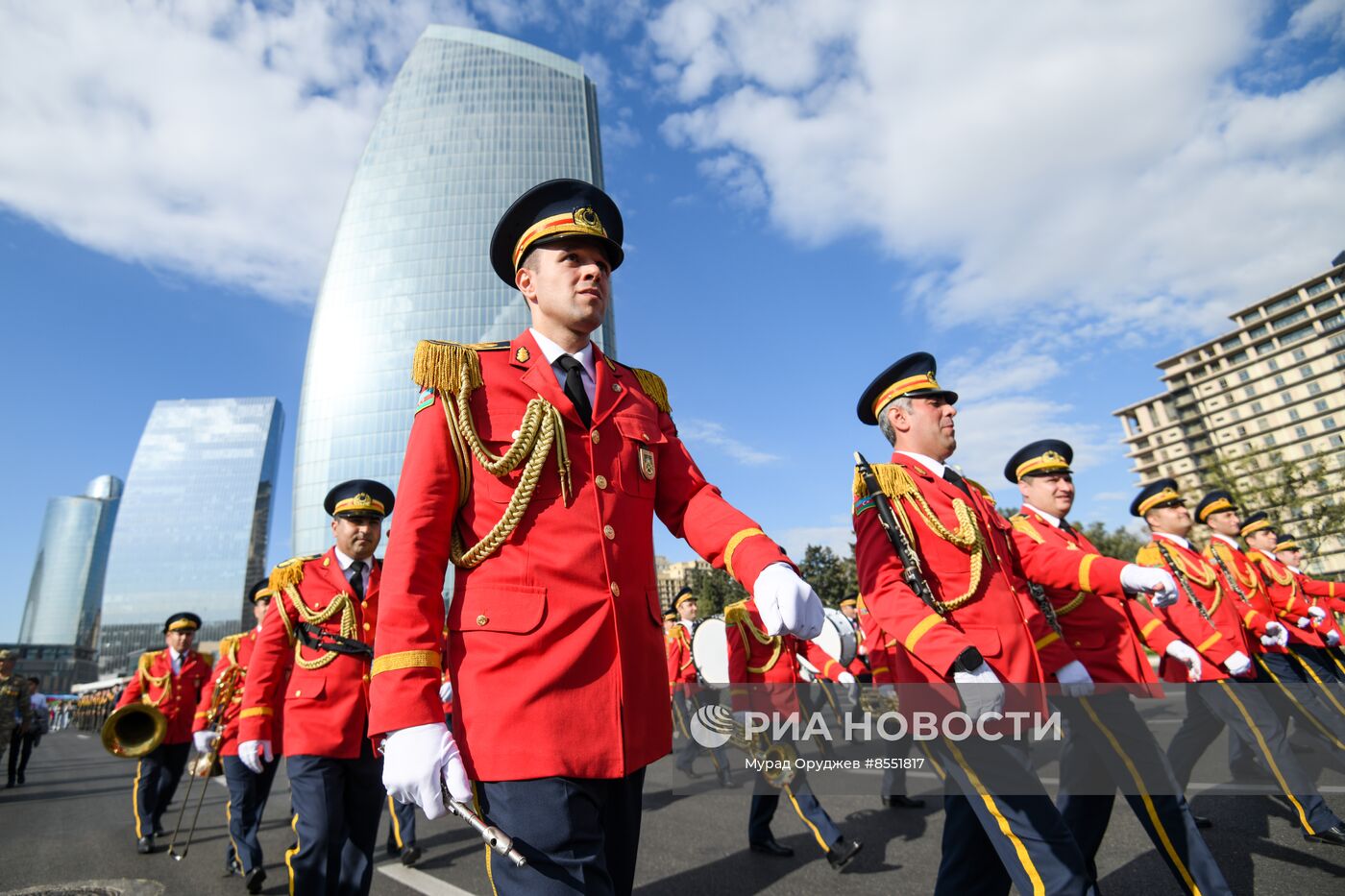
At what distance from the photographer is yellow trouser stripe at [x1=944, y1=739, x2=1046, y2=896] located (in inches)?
96.7

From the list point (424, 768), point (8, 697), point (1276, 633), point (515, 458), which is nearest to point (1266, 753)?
point (1276, 633)

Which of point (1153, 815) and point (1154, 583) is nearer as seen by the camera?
point (1154, 583)

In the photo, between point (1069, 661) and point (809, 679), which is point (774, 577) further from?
point (809, 679)

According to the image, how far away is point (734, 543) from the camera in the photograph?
2.04 m

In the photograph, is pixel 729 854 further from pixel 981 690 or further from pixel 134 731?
pixel 134 731

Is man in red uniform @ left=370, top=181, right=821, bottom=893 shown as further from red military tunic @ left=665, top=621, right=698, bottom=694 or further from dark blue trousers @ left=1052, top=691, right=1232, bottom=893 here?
red military tunic @ left=665, top=621, right=698, bottom=694

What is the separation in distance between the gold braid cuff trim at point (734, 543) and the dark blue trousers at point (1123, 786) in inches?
88.4

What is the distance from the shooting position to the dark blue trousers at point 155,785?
7.47 m

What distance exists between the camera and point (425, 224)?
7500cm

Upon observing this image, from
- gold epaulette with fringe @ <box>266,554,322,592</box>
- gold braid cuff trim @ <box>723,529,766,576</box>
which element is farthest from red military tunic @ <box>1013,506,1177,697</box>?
gold epaulette with fringe @ <box>266,554,322,592</box>

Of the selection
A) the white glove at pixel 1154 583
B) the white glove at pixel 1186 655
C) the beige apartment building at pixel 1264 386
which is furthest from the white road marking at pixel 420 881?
the beige apartment building at pixel 1264 386

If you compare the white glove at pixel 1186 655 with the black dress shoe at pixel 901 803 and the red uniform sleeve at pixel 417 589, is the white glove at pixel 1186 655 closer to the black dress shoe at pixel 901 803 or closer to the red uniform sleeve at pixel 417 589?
the black dress shoe at pixel 901 803

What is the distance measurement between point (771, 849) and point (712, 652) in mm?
2737

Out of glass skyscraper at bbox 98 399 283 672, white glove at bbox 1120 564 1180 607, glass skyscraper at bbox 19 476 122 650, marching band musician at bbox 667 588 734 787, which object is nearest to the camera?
white glove at bbox 1120 564 1180 607
